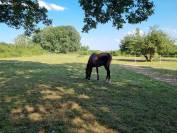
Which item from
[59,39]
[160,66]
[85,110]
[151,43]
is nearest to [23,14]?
[85,110]

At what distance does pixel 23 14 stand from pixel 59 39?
130 meters

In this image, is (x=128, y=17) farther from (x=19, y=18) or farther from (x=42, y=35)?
(x=42, y=35)

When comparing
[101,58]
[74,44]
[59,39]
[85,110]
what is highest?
[59,39]

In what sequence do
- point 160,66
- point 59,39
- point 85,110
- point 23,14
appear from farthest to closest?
point 59,39, point 160,66, point 23,14, point 85,110

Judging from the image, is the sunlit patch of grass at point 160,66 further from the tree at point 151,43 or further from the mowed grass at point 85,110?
the mowed grass at point 85,110

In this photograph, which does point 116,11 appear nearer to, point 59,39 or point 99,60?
point 99,60

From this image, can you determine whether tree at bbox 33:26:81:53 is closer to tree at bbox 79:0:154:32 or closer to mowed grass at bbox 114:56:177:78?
mowed grass at bbox 114:56:177:78

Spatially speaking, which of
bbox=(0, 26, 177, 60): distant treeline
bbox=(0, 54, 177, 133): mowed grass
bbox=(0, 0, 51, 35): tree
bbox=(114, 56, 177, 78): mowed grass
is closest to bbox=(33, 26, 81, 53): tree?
bbox=(0, 26, 177, 60): distant treeline

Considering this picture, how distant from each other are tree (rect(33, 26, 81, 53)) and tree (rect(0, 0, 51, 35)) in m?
123

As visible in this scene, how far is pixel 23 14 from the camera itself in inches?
689

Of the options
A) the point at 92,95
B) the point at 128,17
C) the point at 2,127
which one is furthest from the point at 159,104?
the point at 2,127

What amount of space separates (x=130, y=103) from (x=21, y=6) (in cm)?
860

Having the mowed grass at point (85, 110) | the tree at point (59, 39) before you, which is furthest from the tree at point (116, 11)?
the tree at point (59, 39)

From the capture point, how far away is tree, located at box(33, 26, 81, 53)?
142m
